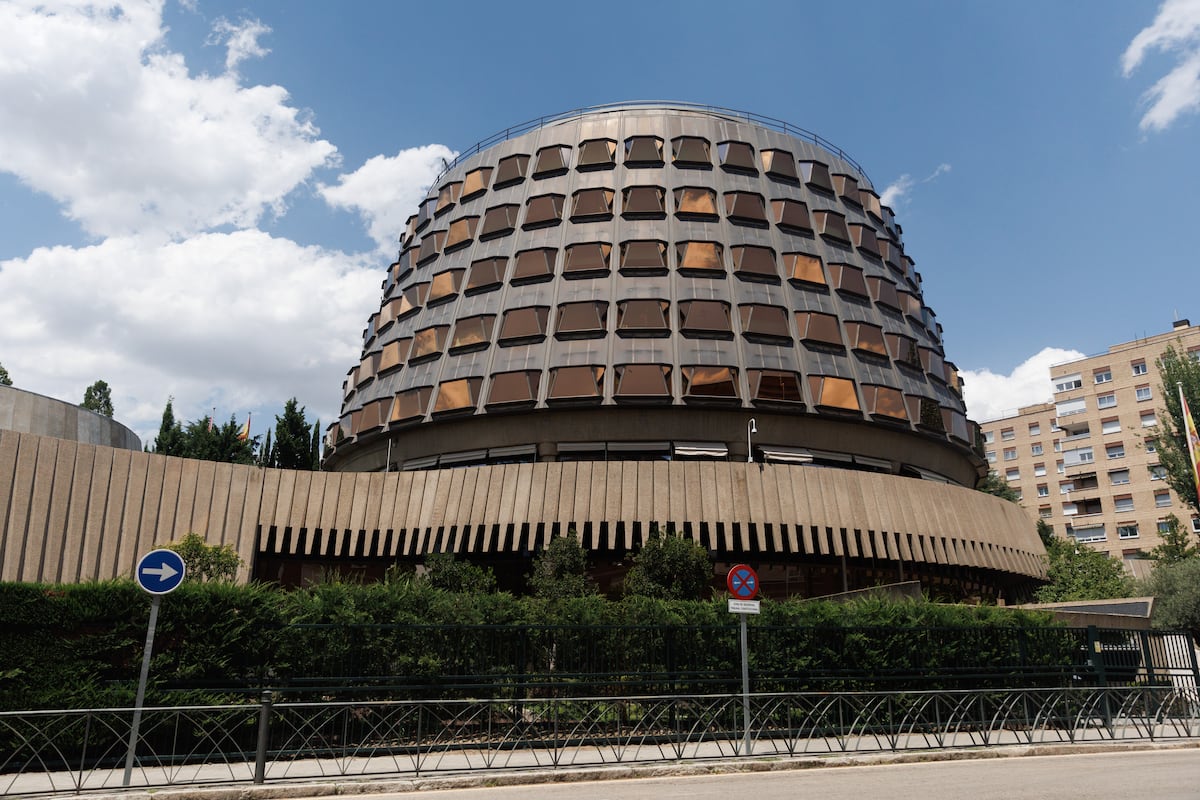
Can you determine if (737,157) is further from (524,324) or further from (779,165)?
(524,324)

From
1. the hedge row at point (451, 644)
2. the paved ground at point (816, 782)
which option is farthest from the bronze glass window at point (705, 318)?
the paved ground at point (816, 782)

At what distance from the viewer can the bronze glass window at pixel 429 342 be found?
40594mm

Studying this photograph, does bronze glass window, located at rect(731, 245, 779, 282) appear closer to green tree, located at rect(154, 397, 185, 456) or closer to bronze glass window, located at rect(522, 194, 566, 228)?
bronze glass window, located at rect(522, 194, 566, 228)

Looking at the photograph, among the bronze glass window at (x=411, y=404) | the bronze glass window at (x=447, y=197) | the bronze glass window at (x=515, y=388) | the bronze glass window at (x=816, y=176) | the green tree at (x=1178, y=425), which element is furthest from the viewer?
the green tree at (x=1178, y=425)

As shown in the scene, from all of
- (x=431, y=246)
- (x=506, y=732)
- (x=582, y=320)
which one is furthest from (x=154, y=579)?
(x=431, y=246)

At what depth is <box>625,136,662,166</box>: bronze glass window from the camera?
141 feet

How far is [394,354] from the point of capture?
42906 millimetres

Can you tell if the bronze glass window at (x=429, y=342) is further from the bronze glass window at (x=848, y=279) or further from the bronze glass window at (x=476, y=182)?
the bronze glass window at (x=848, y=279)

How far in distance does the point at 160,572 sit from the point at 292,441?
39.8m

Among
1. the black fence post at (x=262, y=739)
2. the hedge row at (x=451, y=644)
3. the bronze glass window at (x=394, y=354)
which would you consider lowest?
the black fence post at (x=262, y=739)

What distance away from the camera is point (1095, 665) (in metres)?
19.4

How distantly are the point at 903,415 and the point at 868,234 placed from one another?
1203 centimetres

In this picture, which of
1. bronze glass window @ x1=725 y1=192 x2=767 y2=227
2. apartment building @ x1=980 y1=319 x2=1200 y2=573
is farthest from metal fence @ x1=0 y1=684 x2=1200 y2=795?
apartment building @ x1=980 y1=319 x2=1200 y2=573

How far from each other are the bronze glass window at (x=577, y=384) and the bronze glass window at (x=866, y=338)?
41.8 ft
